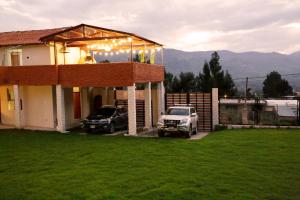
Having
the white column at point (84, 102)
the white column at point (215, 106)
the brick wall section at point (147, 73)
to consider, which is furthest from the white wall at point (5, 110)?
the white column at point (215, 106)

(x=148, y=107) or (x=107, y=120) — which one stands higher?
(x=148, y=107)

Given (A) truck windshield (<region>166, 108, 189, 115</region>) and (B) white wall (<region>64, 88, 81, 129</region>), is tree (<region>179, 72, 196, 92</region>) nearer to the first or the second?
(B) white wall (<region>64, 88, 81, 129</region>)

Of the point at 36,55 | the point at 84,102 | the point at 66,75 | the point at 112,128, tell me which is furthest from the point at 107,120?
the point at 36,55

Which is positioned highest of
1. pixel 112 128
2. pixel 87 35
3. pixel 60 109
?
pixel 87 35

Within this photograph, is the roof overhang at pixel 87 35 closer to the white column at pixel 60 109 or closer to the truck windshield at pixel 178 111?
the white column at pixel 60 109

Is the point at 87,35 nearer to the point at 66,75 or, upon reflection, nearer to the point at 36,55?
the point at 66,75

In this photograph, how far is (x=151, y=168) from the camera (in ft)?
38.3

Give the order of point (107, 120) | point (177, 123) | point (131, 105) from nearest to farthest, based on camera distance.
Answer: point (177, 123)
point (131, 105)
point (107, 120)

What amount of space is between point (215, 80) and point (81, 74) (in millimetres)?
32159

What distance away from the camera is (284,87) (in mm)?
57469

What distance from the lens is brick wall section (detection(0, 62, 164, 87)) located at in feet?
65.9

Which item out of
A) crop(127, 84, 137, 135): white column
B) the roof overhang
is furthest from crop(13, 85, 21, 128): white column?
crop(127, 84, 137, 135): white column

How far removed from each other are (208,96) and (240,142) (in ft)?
24.0

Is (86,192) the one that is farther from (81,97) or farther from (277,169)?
(81,97)
